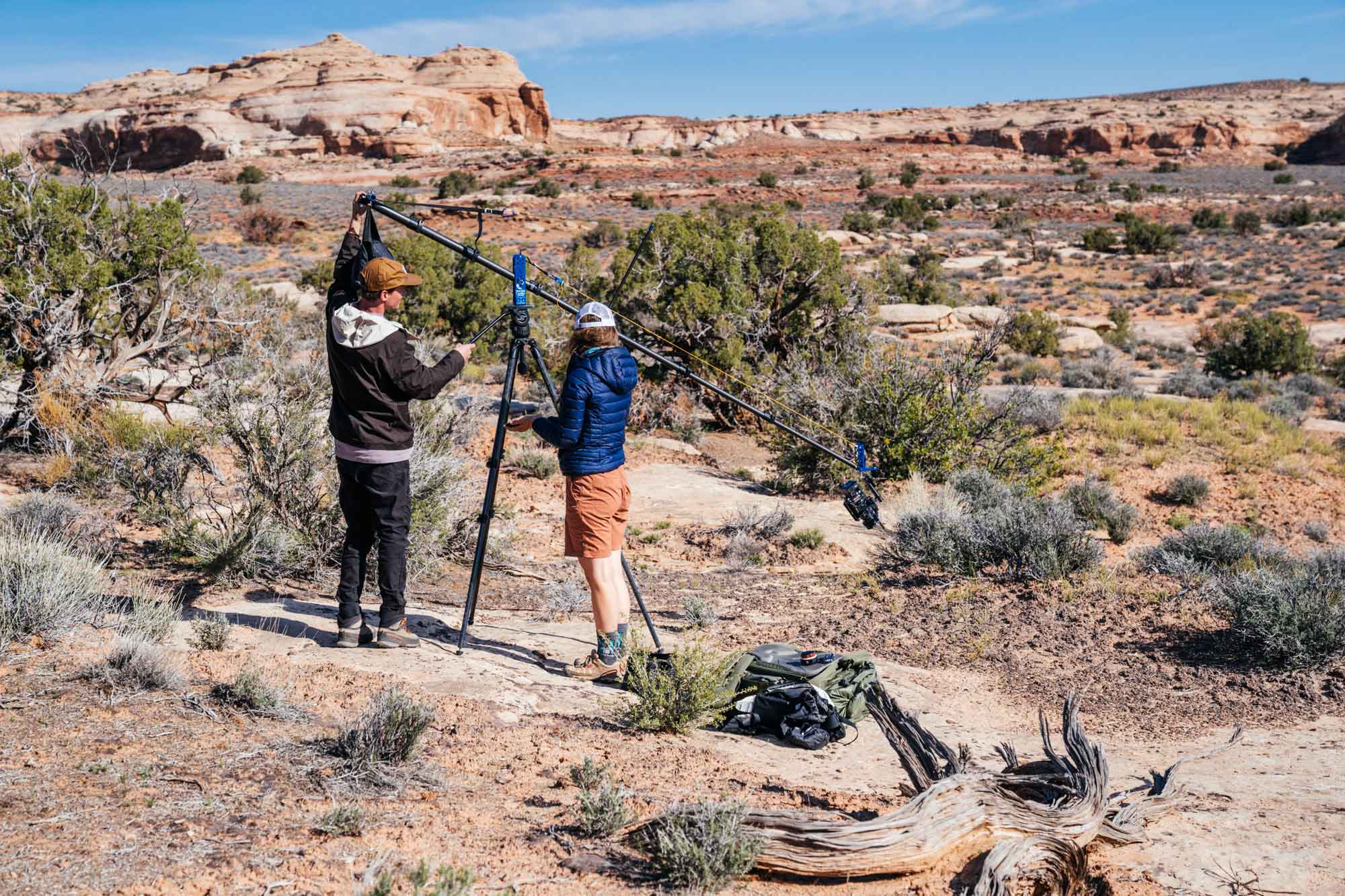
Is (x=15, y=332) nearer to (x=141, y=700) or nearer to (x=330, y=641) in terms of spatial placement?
(x=330, y=641)

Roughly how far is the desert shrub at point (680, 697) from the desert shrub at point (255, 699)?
1.41 metres

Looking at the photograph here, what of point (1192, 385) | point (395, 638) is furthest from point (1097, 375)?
point (395, 638)

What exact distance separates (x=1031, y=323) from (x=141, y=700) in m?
19.7

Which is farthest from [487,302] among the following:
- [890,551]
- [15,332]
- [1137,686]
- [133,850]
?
[133,850]

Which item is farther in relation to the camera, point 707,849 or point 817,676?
point 817,676

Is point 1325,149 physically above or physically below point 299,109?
below

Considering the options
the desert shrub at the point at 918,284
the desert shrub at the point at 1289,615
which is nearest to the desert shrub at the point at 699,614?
the desert shrub at the point at 1289,615

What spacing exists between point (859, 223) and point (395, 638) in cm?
3622

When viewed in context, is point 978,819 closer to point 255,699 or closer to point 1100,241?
point 255,699

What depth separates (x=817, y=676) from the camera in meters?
4.65

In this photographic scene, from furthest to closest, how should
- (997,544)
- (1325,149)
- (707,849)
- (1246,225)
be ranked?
(1325,149), (1246,225), (997,544), (707,849)

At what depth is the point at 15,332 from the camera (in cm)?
811

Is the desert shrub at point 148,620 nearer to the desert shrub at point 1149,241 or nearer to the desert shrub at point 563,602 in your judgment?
the desert shrub at point 563,602

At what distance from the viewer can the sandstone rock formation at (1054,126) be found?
8162cm
